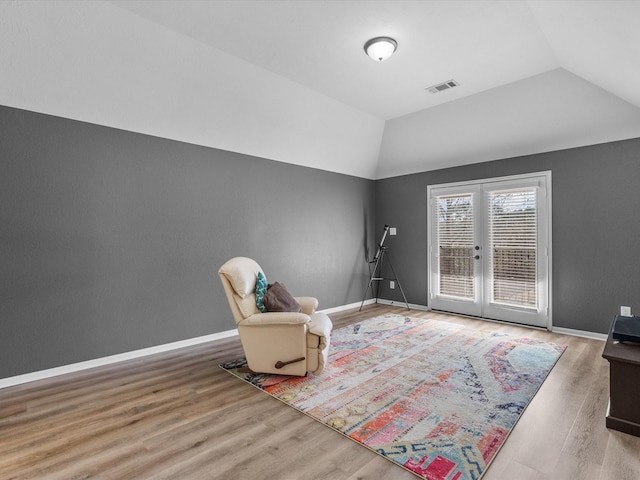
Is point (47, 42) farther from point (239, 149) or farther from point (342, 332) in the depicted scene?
point (342, 332)

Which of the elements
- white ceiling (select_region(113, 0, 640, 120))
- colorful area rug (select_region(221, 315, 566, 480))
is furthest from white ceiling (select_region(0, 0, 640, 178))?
colorful area rug (select_region(221, 315, 566, 480))

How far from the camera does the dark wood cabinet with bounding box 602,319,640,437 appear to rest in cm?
210

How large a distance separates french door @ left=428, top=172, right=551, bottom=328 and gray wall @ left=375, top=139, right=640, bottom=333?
153 mm

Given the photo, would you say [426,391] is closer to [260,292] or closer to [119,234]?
[260,292]

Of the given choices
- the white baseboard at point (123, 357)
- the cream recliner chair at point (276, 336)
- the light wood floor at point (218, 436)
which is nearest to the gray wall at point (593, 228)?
the white baseboard at point (123, 357)

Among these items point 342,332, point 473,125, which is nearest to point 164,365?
point 342,332

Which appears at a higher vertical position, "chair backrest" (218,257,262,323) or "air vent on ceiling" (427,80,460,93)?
"air vent on ceiling" (427,80,460,93)

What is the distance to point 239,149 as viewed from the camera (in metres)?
4.49

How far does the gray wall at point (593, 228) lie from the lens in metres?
3.93

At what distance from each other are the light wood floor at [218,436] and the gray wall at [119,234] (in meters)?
0.56

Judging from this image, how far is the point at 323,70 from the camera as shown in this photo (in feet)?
12.5

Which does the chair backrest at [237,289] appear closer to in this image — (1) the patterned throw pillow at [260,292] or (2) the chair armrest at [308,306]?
(1) the patterned throw pillow at [260,292]

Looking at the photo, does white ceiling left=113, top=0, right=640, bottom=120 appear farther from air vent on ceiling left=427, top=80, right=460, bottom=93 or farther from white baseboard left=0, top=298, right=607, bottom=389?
white baseboard left=0, top=298, right=607, bottom=389

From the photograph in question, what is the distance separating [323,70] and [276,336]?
2.97 m
